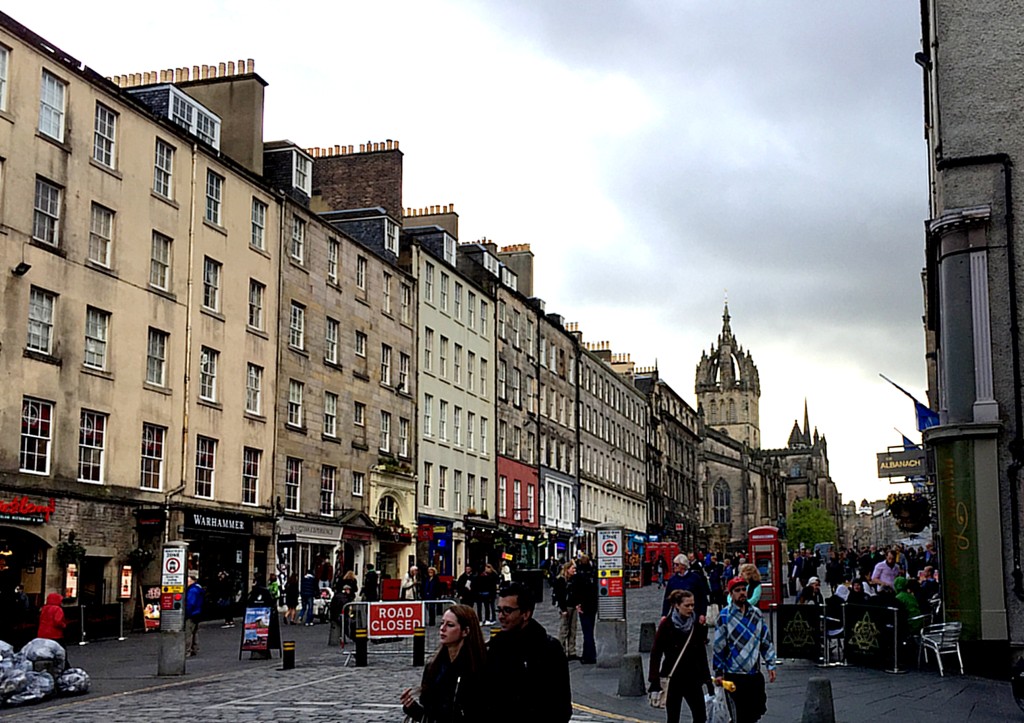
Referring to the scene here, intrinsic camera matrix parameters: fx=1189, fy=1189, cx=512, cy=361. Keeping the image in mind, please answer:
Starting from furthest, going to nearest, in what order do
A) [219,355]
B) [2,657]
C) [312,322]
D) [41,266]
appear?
[312,322] < [219,355] < [41,266] < [2,657]

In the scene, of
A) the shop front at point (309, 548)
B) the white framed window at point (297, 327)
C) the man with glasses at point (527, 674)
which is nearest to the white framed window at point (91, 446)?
the shop front at point (309, 548)

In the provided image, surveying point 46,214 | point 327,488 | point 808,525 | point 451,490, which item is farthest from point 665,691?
point 808,525

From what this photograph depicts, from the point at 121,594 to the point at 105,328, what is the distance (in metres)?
6.75

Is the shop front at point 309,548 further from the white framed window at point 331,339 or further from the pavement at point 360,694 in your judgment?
the pavement at point 360,694

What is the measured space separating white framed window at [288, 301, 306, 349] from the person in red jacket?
20.4 metres

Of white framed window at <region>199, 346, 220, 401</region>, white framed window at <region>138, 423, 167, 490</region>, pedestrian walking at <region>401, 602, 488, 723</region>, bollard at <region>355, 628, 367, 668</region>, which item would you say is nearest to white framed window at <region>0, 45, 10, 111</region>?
white framed window at <region>138, 423, 167, 490</region>

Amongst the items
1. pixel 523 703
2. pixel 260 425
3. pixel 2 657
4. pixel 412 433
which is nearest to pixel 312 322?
pixel 260 425

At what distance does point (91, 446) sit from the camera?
96.8 ft

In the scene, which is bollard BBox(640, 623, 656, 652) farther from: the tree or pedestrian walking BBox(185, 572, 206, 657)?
the tree

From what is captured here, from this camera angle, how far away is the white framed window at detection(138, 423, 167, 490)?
31.5 m

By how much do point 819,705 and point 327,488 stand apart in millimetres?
30115

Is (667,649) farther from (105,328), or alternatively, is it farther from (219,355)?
(219,355)

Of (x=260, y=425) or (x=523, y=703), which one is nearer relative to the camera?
(x=523, y=703)

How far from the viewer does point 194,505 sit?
3284 cm
